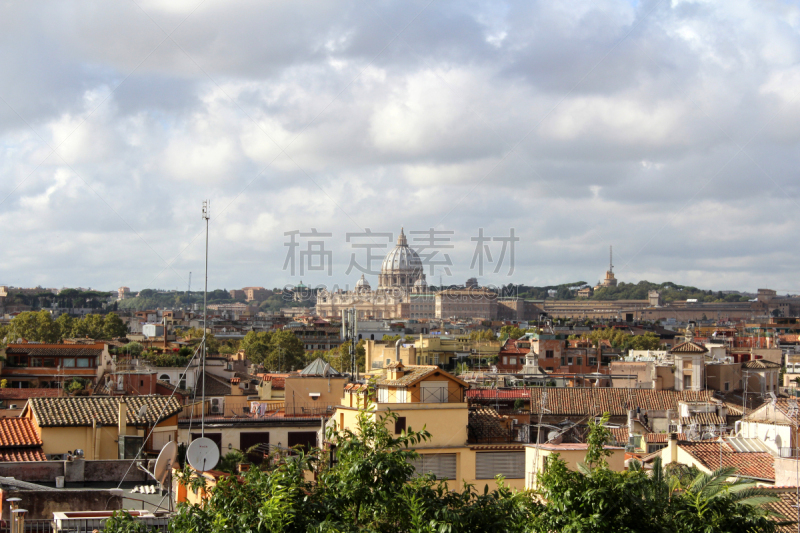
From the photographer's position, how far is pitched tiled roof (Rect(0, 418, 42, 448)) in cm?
1045

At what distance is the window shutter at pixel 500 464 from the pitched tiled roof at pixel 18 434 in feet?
14.3

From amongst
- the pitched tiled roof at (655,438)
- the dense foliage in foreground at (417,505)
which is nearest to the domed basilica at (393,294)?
the pitched tiled roof at (655,438)

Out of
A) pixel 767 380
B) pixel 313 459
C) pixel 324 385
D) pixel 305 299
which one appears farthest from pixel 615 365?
pixel 305 299

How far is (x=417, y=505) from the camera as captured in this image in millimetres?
5176

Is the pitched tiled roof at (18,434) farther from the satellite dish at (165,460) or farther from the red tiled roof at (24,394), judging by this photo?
the red tiled roof at (24,394)

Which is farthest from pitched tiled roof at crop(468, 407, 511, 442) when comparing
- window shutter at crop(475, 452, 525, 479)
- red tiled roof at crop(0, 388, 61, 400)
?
red tiled roof at crop(0, 388, 61, 400)

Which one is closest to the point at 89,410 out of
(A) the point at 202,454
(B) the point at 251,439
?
(B) the point at 251,439

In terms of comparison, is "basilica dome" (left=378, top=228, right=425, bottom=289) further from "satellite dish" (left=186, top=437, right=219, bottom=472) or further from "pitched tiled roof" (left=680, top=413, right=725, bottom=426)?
"satellite dish" (left=186, top=437, right=219, bottom=472)

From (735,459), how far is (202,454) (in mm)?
5875

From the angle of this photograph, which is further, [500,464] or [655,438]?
[655,438]

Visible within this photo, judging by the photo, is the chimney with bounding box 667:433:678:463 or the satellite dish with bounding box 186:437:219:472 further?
the chimney with bounding box 667:433:678:463

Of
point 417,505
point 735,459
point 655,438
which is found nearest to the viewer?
point 417,505

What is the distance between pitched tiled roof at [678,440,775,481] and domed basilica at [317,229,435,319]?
10612 cm

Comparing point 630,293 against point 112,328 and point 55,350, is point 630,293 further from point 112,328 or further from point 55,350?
point 55,350
